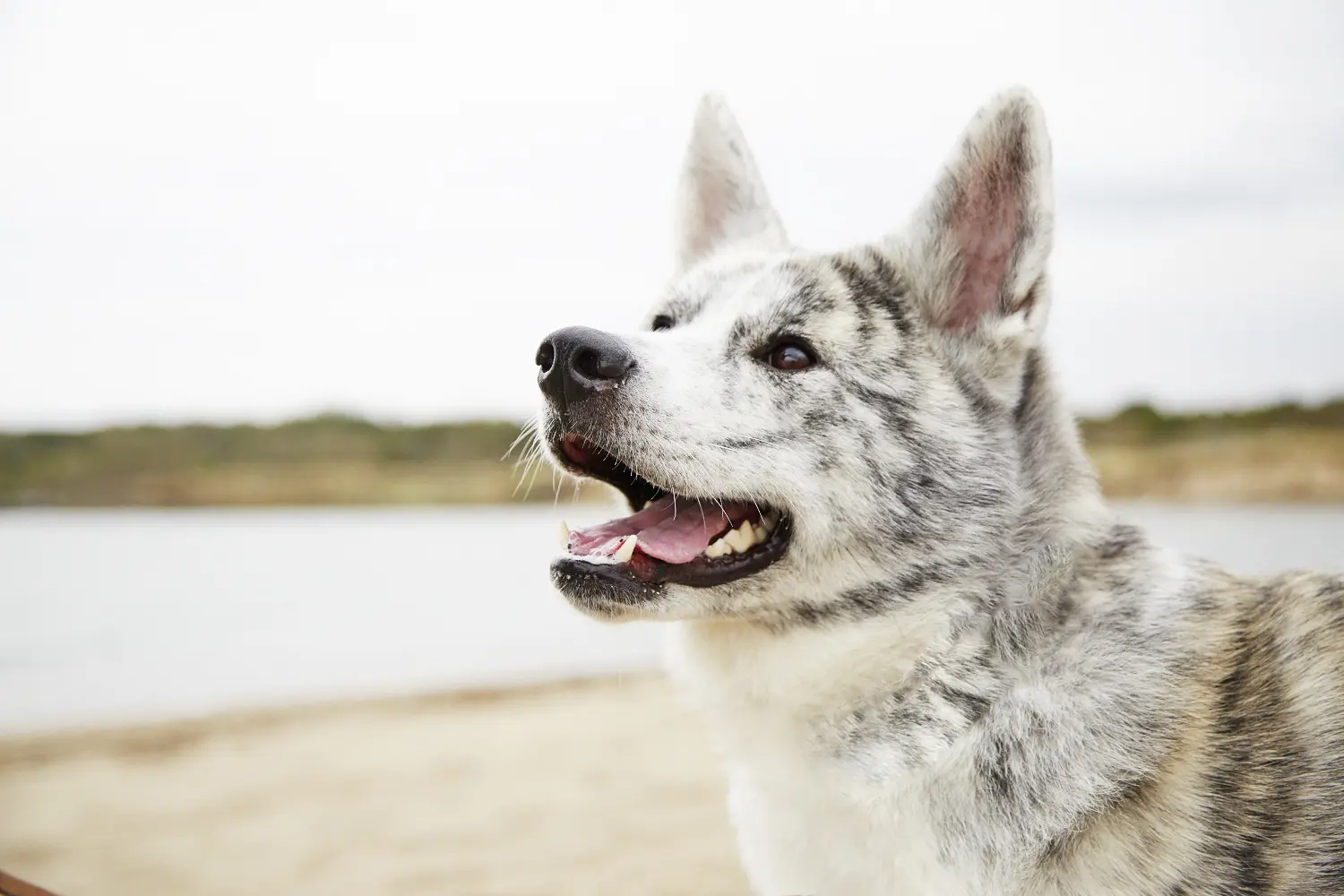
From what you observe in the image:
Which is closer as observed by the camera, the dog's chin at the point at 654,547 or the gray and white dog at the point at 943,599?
the gray and white dog at the point at 943,599

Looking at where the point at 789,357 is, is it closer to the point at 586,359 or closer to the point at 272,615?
the point at 586,359

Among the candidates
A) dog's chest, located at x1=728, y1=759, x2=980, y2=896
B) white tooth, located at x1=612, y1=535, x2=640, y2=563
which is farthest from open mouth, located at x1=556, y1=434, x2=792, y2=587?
dog's chest, located at x1=728, y1=759, x2=980, y2=896

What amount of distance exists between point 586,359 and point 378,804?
3192 millimetres

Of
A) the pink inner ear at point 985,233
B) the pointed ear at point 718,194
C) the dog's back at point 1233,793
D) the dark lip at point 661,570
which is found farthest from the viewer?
the pointed ear at point 718,194

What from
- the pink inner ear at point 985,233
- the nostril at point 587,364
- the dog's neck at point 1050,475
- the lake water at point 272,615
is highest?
the pink inner ear at point 985,233

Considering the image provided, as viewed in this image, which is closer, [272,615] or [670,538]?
[670,538]

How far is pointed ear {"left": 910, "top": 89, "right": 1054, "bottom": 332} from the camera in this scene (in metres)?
1.75

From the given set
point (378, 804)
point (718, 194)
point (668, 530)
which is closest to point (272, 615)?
point (378, 804)

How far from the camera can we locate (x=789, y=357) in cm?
186

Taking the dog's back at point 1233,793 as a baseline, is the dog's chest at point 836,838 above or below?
below

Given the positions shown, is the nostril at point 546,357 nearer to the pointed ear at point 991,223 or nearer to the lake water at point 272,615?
the pointed ear at point 991,223

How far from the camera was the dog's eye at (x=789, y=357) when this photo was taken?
6.08 feet

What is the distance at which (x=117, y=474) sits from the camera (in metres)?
10.6

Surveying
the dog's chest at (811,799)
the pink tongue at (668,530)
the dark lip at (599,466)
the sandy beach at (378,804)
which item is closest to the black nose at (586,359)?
the dark lip at (599,466)
